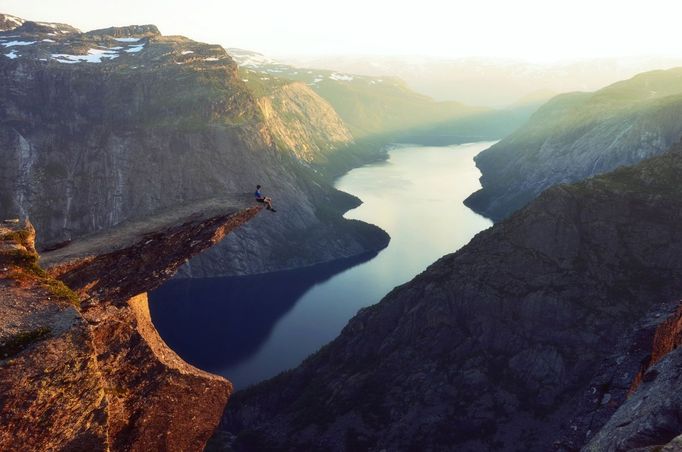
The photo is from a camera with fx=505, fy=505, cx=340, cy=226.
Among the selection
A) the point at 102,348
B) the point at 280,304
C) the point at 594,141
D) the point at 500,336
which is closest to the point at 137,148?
the point at 280,304

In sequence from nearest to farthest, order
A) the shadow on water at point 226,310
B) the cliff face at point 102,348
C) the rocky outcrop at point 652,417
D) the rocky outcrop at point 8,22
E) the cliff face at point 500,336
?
the cliff face at point 102,348
the rocky outcrop at point 652,417
the cliff face at point 500,336
the shadow on water at point 226,310
the rocky outcrop at point 8,22

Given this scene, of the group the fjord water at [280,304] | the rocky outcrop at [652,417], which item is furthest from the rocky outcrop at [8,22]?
the rocky outcrop at [652,417]

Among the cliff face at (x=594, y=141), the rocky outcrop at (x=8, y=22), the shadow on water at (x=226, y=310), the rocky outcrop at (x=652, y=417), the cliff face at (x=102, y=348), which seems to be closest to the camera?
the cliff face at (x=102, y=348)

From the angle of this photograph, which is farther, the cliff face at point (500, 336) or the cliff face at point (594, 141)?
the cliff face at point (594, 141)

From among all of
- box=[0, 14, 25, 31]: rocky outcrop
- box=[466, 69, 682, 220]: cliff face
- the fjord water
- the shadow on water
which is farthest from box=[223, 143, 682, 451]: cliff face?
box=[0, 14, 25, 31]: rocky outcrop

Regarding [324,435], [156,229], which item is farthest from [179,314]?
[156,229]

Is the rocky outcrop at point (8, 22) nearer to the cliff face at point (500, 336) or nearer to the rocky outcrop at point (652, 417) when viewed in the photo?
the cliff face at point (500, 336)

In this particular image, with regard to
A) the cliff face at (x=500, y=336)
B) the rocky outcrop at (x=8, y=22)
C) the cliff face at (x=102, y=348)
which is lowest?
the cliff face at (x=500, y=336)
